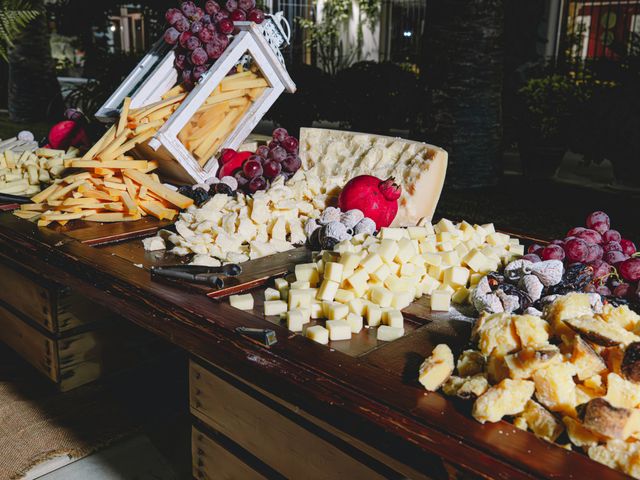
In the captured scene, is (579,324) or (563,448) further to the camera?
(579,324)

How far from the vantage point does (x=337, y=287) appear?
1521 millimetres

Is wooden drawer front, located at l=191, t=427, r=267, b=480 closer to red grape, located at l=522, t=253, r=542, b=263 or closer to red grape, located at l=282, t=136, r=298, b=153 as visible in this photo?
red grape, located at l=522, t=253, r=542, b=263

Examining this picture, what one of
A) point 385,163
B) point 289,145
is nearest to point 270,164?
point 289,145

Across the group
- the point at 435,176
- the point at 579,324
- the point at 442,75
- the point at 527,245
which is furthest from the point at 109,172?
the point at 442,75

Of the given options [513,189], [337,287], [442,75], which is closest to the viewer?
[337,287]

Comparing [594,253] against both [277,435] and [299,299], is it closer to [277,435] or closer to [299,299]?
[299,299]

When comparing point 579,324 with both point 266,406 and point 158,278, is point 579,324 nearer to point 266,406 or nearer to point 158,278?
point 266,406

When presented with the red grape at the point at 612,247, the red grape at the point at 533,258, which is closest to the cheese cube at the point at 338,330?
the red grape at the point at 533,258

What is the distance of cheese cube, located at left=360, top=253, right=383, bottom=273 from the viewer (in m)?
1.52

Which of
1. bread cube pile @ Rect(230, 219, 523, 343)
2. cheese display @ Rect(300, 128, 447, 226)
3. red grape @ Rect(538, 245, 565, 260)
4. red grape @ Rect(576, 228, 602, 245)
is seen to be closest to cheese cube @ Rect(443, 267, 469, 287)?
bread cube pile @ Rect(230, 219, 523, 343)

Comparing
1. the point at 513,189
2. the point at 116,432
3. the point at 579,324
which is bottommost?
the point at 116,432

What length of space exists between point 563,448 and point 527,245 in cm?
122

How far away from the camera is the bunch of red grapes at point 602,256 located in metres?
1.56

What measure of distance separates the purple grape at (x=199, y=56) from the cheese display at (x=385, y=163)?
20.7 inches
